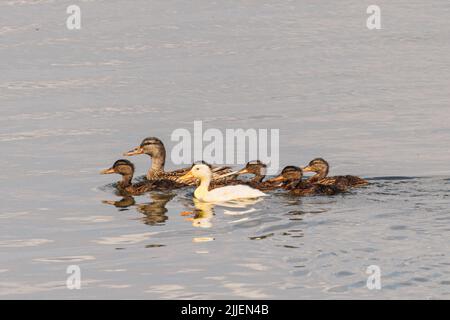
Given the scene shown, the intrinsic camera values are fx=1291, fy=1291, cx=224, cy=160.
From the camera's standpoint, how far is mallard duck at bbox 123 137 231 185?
2325cm

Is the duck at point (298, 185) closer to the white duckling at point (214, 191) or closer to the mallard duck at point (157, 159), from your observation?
the white duckling at point (214, 191)

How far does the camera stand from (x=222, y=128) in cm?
2597

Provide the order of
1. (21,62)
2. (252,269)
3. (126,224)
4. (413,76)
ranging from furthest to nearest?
(21,62) → (413,76) → (126,224) → (252,269)

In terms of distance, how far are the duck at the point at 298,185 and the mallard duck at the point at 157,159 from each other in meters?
1.67

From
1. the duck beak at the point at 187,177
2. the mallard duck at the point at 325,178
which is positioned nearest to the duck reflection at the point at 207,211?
the duck beak at the point at 187,177

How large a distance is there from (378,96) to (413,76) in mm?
1744

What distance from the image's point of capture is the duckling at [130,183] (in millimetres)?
22594

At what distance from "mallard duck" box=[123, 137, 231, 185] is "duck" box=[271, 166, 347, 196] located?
5.48 ft

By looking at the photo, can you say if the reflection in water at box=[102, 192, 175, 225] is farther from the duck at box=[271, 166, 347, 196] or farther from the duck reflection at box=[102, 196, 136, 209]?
the duck at box=[271, 166, 347, 196]

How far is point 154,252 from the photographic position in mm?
17625
